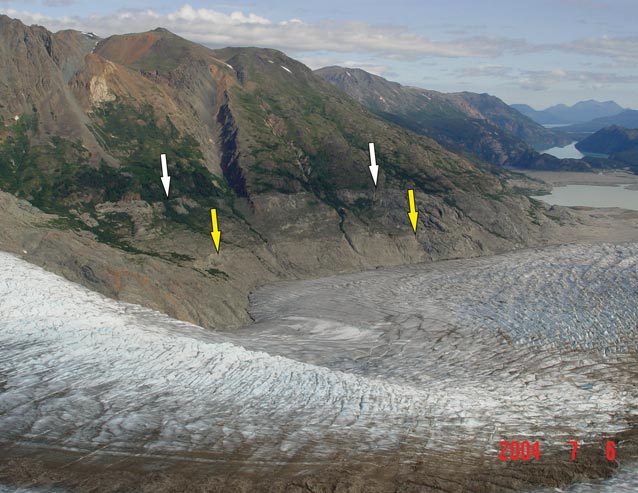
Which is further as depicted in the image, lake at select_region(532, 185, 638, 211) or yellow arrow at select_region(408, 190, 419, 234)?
lake at select_region(532, 185, 638, 211)

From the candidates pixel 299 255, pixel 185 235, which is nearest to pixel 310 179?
pixel 299 255

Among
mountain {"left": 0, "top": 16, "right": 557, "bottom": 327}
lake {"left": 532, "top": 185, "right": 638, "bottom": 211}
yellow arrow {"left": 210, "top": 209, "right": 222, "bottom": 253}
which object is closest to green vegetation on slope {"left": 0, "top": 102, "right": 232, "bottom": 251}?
mountain {"left": 0, "top": 16, "right": 557, "bottom": 327}

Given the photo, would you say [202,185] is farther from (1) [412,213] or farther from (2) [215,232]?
(1) [412,213]

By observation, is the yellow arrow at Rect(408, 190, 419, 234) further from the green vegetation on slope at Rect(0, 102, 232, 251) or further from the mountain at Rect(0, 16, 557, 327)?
the green vegetation on slope at Rect(0, 102, 232, 251)

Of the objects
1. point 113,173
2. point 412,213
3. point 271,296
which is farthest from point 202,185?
point 412,213

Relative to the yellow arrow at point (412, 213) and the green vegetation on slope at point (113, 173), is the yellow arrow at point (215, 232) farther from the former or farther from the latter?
the yellow arrow at point (412, 213)

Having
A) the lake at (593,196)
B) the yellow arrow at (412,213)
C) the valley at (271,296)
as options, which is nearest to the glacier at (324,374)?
the valley at (271,296)
